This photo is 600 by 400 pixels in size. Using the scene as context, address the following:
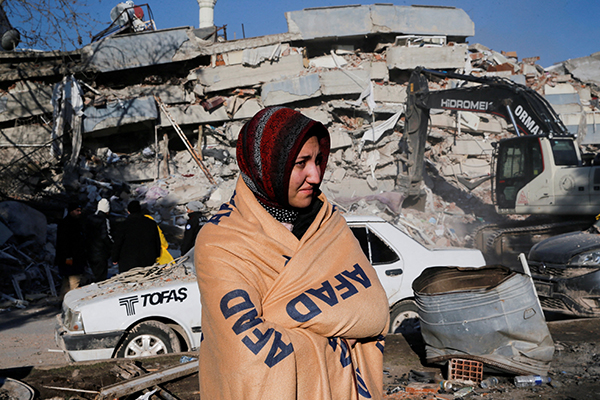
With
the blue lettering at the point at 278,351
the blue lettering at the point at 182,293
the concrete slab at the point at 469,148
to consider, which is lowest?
the blue lettering at the point at 182,293

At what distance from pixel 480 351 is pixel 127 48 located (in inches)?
700

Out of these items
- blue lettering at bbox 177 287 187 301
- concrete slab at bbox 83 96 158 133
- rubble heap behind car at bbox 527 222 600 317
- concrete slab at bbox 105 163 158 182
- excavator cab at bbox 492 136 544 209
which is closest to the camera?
blue lettering at bbox 177 287 187 301

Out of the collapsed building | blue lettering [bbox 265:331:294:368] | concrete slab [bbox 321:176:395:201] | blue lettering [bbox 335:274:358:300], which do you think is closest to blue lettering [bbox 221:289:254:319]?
blue lettering [bbox 265:331:294:368]

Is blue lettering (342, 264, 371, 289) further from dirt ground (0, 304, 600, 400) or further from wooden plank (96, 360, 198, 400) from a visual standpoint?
wooden plank (96, 360, 198, 400)

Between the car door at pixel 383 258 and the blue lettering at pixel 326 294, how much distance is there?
4.32 m

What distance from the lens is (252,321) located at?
1.34 meters

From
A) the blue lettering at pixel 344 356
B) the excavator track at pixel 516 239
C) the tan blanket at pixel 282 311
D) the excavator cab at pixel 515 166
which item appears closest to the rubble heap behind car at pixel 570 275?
the excavator track at pixel 516 239

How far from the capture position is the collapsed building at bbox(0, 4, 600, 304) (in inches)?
645

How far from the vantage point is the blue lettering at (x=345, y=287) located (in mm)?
1499

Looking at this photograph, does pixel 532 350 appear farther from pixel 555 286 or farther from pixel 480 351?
pixel 555 286

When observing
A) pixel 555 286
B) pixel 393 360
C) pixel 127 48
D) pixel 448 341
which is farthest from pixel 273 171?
pixel 127 48

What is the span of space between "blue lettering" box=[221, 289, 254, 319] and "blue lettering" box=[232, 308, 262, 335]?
0.08 feet

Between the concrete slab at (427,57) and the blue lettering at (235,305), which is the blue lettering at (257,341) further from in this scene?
the concrete slab at (427,57)

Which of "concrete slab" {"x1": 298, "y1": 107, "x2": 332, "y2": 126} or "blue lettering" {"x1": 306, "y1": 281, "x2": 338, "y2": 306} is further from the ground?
"concrete slab" {"x1": 298, "y1": 107, "x2": 332, "y2": 126}
